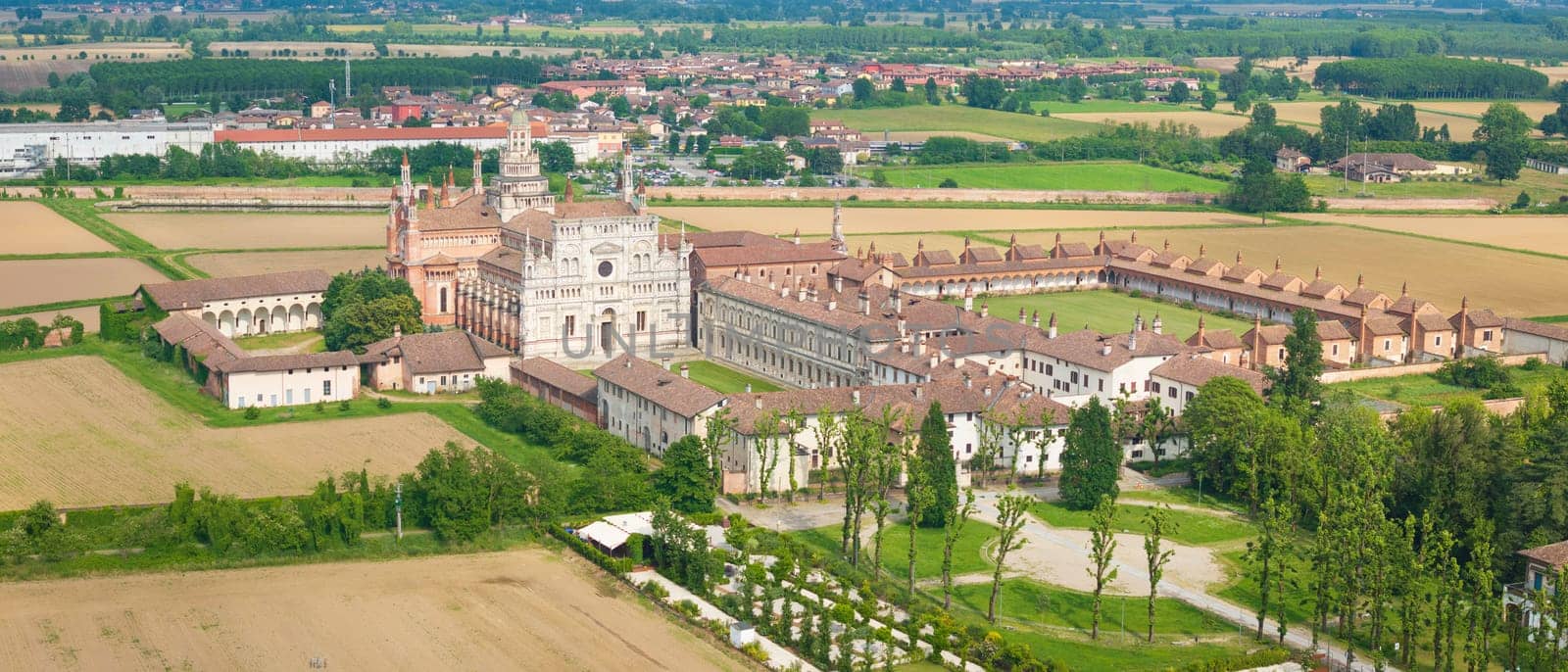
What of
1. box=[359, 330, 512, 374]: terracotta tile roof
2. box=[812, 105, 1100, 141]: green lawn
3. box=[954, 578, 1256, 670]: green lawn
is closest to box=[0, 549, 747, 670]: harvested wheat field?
box=[954, 578, 1256, 670]: green lawn

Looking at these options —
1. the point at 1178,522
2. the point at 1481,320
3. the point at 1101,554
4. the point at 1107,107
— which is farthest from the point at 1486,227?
the point at 1101,554

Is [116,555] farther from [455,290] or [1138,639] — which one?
[455,290]

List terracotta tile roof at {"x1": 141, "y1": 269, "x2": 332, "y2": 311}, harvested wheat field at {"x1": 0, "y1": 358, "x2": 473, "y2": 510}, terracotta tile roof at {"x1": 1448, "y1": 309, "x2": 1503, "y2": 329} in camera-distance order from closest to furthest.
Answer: harvested wheat field at {"x1": 0, "y1": 358, "x2": 473, "y2": 510}, terracotta tile roof at {"x1": 1448, "y1": 309, "x2": 1503, "y2": 329}, terracotta tile roof at {"x1": 141, "y1": 269, "x2": 332, "y2": 311}

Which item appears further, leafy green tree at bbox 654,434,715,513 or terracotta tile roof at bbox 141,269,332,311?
terracotta tile roof at bbox 141,269,332,311

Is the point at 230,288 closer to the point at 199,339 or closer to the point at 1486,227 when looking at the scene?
the point at 199,339

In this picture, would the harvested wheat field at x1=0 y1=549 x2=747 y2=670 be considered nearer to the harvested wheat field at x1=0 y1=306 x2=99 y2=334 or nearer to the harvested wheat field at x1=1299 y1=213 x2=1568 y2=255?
the harvested wheat field at x1=0 y1=306 x2=99 y2=334

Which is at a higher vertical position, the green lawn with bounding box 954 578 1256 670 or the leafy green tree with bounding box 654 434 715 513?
the leafy green tree with bounding box 654 434 715 513

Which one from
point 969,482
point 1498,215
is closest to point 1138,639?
point 969,482
